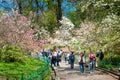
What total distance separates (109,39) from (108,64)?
3.99 m

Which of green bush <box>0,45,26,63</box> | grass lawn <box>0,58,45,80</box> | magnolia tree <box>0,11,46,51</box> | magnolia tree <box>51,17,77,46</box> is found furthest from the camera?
magnolia tree <box>51,17,77,46</box>

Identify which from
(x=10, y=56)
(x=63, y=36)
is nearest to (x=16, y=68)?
(x=10, y=56)

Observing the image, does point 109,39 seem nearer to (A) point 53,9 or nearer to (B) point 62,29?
(B) point 62,29

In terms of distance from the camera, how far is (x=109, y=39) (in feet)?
114

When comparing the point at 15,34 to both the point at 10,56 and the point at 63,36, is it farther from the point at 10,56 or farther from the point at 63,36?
the point at 63,36

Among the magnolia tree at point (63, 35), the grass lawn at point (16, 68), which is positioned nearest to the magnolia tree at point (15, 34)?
the grass lawn at point (16, 68)

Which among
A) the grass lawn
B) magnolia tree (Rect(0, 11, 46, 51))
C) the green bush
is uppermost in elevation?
magnolia tree (Rect(0, 11, 46, 51))

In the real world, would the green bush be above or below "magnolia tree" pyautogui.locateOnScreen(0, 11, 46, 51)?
below

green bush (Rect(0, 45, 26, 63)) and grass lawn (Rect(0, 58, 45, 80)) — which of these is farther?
green bush (Rect(0, 45, 26, 63))

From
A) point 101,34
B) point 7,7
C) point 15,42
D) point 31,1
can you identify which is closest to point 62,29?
point 31,1

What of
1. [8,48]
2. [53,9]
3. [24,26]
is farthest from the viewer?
[53,9]

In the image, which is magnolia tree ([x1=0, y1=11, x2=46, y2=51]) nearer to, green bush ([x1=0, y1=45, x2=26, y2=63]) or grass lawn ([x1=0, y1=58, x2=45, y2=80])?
green bush ([x1=0, y1=45, x2=26, y2=63])

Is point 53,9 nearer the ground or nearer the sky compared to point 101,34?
nearer the sky

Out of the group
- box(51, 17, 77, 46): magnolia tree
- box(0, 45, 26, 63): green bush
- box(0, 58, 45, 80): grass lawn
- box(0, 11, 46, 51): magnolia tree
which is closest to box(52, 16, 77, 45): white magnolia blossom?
box(51, 17, 77, 46): magnolia tree
